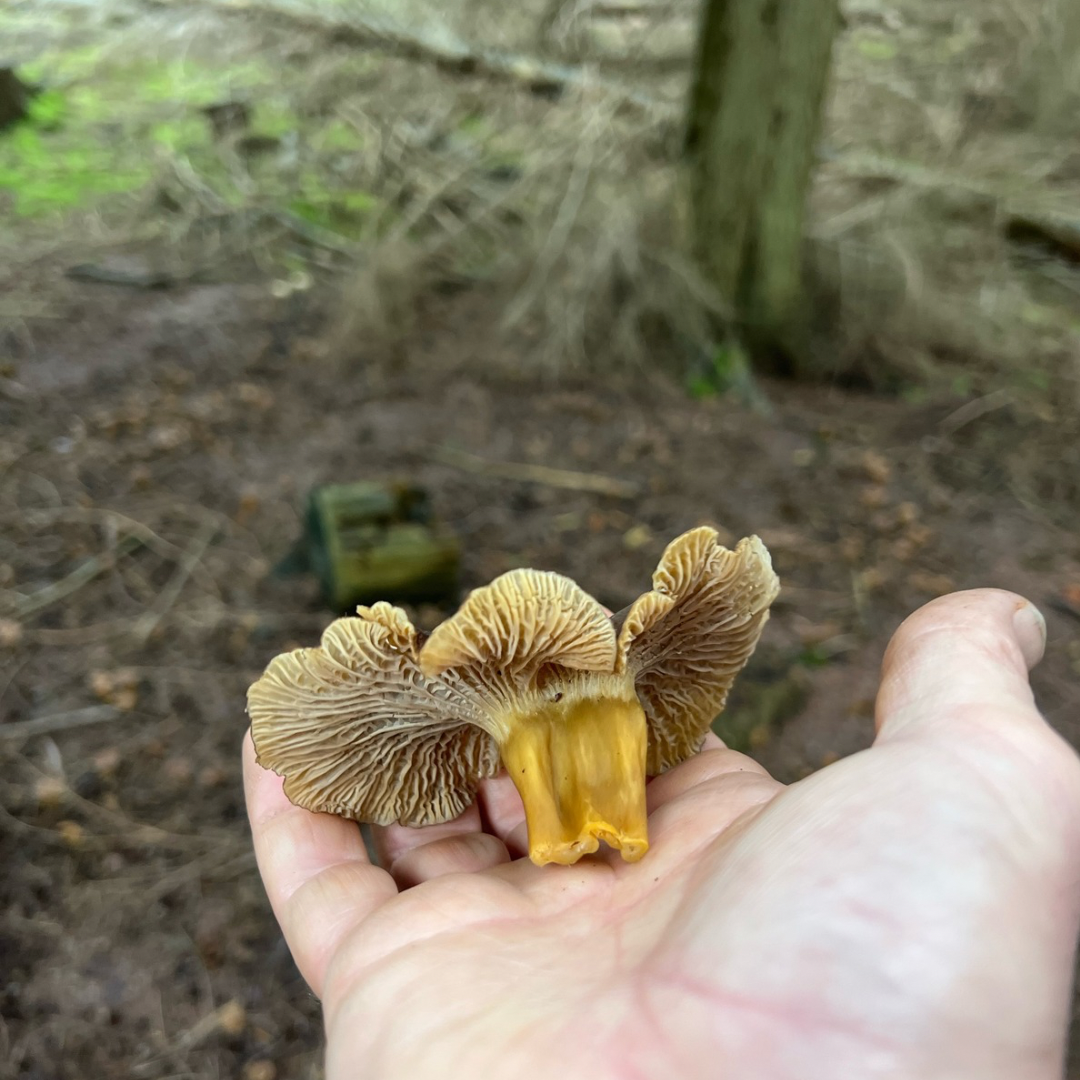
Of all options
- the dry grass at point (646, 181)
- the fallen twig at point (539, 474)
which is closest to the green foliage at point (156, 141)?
the dry grass at point (646, 181)

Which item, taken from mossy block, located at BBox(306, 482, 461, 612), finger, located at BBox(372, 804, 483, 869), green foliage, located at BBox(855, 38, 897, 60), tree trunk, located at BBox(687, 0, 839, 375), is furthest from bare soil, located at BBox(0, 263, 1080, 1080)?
green foliage, located at BBox(855, 38, 897, 60)

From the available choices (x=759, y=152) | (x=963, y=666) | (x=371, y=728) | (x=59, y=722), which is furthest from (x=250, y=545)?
(x=759, y=152)

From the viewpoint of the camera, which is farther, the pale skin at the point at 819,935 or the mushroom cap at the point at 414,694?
the mushroom cap at the point at 414,694

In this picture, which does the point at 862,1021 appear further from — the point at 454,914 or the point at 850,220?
the point at 850,220

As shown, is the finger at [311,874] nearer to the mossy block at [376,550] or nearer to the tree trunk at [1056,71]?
the mossy block at [376,550]

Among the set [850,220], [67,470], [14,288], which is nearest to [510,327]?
[850,220]
